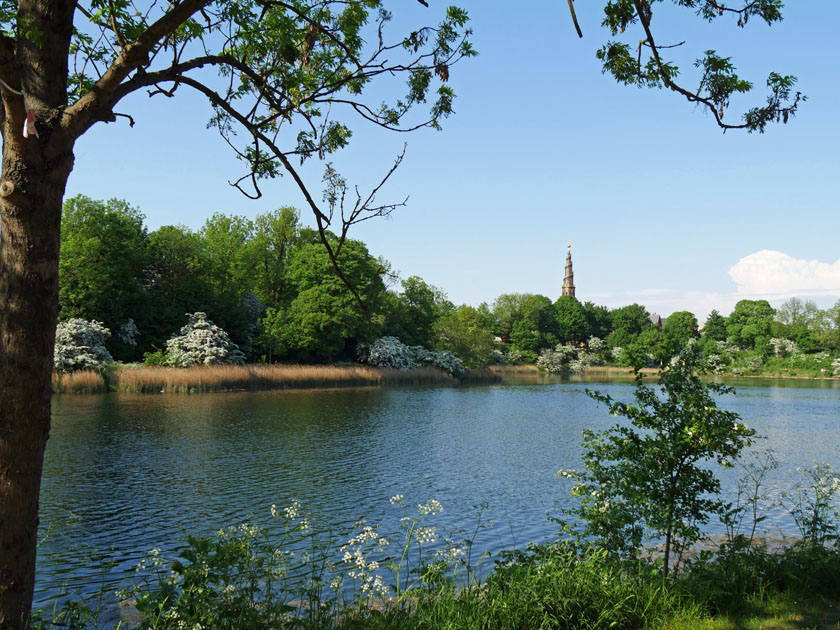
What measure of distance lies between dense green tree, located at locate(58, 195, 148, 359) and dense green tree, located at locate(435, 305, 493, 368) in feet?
111

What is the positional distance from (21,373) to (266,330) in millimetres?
47943

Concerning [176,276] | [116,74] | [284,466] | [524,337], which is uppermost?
[176,276]

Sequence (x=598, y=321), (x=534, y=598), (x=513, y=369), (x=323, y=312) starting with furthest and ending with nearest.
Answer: (x=598, y=321), (x=513, y=369), (x=323, y=312), (x=534, y=598)

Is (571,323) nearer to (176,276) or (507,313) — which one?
(507,313)

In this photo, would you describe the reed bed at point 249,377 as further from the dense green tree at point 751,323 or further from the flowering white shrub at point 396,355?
the dense green tree at point 751,323

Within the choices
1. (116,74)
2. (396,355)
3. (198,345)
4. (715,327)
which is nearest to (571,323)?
(715,327)

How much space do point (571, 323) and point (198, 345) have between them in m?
78.1

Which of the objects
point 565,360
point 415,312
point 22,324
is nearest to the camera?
point 22,324

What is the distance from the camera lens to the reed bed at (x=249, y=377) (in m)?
34.5

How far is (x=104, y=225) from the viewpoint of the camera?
43.8m

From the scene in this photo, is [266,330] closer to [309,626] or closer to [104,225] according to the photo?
[104,225]

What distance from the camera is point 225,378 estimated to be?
38.7 m

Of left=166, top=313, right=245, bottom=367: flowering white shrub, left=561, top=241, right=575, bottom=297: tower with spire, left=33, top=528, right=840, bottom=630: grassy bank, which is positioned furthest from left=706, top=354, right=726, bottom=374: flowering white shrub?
left=561, top=241, right=575, bottom=297: tower with spire

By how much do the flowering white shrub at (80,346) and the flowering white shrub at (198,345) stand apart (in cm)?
429
